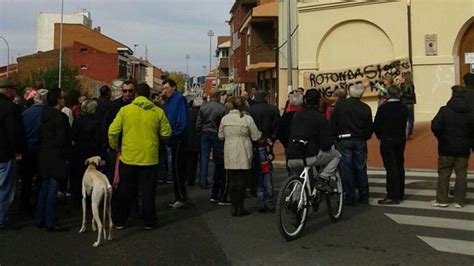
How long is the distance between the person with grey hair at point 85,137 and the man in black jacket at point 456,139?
5297 mm

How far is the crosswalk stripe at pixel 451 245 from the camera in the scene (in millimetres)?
6238

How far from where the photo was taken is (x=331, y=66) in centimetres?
2441

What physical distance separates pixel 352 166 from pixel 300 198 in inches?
92.2

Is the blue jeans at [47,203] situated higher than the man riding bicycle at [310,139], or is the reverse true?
the man riding bicycle at [310,139]

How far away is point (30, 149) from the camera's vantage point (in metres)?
7.97

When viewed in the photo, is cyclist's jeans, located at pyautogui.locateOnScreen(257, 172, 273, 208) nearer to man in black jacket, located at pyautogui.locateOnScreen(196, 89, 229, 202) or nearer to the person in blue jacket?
man in black jacket, located at pyautogui.locateOnScreen(196, 89, 229, 202)

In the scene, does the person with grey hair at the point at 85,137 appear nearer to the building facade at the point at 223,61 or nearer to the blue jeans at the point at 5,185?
the blue jeans at the point at 5,185

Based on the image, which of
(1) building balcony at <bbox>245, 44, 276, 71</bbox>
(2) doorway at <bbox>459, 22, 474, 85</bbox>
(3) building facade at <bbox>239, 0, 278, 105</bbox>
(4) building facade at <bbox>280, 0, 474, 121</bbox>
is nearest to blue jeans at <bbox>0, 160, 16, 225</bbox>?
(4) building facade at <bbox>280, 0, 474, 121</bbox>

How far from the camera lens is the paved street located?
5.87 meters

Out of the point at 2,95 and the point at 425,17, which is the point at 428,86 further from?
the point at 2,95

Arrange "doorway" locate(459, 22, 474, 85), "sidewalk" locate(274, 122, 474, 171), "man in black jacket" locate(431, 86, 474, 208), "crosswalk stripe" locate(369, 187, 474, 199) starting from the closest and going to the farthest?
"man in black jacket" locate(431, 86, 474, 208), "crosswalk stripe" locate(369, 187, 474, 199), "sidewalk" locate(274, 122, 474, 171), "doorway" locate(459, 22, 474, 85)

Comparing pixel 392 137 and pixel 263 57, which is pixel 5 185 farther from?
pixel 263 57

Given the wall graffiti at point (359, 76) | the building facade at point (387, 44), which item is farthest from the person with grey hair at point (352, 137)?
the wall graffiti at point (359, 76)

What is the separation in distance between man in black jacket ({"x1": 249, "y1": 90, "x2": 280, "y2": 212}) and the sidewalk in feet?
16.9
